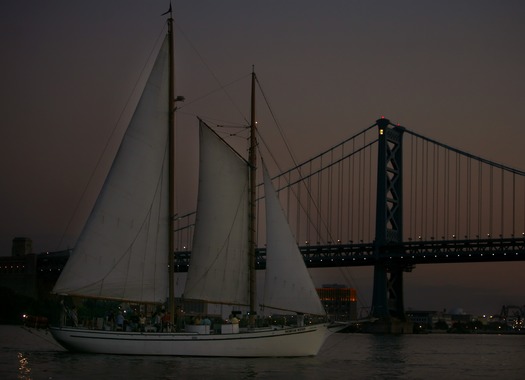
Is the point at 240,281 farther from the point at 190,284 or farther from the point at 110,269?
the point at 110,269

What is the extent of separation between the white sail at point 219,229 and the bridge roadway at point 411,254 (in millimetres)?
54843

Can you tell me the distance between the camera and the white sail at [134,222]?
38.3 m

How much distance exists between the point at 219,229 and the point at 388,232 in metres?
68.7

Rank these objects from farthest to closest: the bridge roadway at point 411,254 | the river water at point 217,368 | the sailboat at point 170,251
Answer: the bridge roadway at point 411,254 → the sailboat at point 170,251 → the river water at point 217,368

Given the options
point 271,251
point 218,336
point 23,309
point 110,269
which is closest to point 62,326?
point 110,269

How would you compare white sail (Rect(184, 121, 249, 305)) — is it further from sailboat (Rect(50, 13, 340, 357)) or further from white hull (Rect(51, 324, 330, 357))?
white hull (Rect(51, 324, 330, 357))

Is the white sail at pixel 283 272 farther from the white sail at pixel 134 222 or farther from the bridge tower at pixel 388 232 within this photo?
the bridge tower at pixel 388 232

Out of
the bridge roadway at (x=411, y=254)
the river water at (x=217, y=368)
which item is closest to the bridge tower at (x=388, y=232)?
the bridge roadway at (x=411, y=254)

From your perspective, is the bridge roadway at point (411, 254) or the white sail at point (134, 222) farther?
the bridge roadway at point (411, 254)

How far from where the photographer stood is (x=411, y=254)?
340 ft

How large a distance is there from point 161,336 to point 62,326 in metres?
4.38

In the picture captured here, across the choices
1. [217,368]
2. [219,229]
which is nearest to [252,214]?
[219,229]

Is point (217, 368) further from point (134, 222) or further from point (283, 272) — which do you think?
point (134, 222)

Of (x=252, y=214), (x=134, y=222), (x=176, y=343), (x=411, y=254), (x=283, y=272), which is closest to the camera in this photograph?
(x=176, y=343)
